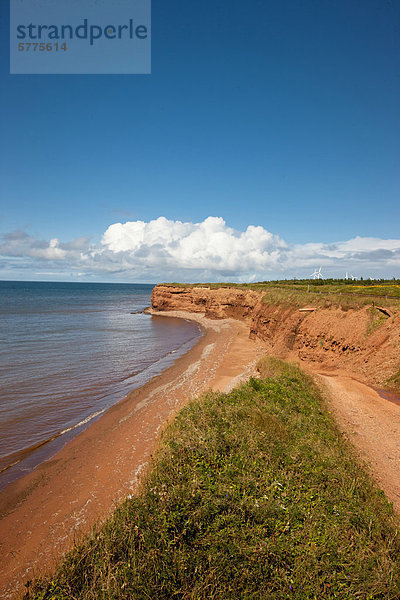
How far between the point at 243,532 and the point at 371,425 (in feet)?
33.3

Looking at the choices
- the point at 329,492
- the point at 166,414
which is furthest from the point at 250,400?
the point at 166,414

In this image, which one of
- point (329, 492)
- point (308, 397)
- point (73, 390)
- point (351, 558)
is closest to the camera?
point (351, 558)

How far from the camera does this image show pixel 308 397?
40.1 ft

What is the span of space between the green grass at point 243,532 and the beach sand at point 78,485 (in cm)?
226

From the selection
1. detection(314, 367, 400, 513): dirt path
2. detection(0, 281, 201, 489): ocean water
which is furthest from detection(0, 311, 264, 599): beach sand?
detection(314, 367, 400, 513): dirt path

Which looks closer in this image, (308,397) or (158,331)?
(308,397)

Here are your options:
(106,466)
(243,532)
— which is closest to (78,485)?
(106,466)

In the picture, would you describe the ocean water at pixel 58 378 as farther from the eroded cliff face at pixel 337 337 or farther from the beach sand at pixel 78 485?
the eroded cliff face at pixel 337 337

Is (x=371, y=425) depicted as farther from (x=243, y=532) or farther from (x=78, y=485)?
(x=78, y=485)

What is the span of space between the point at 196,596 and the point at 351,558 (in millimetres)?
2690

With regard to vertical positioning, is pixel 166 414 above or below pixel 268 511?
below

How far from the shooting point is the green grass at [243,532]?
4215 mm

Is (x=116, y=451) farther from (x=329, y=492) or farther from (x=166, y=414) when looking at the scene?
(x=329, y=492)

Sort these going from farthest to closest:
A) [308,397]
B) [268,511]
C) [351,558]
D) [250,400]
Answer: [308,397] < [250,400] < [268,511] < [351,558]
